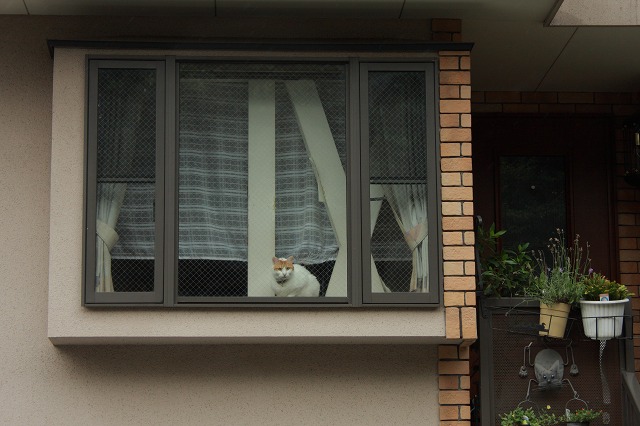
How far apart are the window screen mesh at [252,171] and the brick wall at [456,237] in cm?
64

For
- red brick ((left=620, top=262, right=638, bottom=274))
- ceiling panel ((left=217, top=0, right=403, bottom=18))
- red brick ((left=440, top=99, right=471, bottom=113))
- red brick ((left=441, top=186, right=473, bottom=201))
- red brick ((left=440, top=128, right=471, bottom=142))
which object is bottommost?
red brick ((left=620, top=262, right=638, bottom=274))

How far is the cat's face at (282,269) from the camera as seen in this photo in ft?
20.4

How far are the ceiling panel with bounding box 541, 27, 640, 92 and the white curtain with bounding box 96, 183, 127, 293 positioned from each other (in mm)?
3119

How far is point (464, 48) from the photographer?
6.46m

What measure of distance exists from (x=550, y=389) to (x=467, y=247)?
1016mm

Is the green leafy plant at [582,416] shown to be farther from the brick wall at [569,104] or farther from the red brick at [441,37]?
the red brick at [441,37]

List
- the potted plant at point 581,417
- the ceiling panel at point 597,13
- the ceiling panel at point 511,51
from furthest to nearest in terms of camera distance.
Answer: the ceiling panel at point 511,51 → the ceiling panel at point 597,13 → the potted plant at point 581,417

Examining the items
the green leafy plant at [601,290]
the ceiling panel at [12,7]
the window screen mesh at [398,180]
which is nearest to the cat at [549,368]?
the green leafy plant at [601,290]

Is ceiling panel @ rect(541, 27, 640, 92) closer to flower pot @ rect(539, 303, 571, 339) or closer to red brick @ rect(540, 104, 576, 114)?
red brick @ rect(540, 104, 576, 114)

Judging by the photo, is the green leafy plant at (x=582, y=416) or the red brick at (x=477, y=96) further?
the red brick at (x=477, y=96)

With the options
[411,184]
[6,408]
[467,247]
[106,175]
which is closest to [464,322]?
[467,247]

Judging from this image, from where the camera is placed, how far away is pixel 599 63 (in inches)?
288

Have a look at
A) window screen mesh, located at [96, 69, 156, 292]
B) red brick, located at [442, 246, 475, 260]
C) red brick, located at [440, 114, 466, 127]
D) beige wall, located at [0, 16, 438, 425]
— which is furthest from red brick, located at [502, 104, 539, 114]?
window screen mesh, located at [96, 69, 156, 292]

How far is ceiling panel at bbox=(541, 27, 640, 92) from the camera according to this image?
688cm
